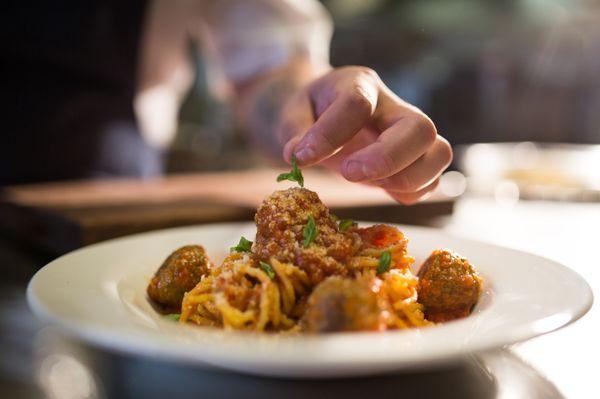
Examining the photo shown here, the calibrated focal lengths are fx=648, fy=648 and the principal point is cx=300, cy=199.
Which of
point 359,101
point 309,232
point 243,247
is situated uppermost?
point 359,101

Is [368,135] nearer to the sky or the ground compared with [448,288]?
nearer to the sky

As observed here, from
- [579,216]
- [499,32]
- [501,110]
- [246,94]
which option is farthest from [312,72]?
[501,110]

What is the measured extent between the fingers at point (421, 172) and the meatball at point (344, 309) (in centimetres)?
59

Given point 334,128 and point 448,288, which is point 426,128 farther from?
point 448,288

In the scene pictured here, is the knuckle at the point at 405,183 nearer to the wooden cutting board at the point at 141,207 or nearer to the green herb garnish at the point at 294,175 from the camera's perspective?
the green herb garnish at the point at 294,175

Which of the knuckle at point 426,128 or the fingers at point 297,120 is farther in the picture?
the fingers at point 297,120

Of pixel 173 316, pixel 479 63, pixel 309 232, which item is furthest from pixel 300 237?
pixel 479 63

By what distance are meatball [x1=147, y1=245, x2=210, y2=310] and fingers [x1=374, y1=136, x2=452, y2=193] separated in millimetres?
491

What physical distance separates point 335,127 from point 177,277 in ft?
1.68

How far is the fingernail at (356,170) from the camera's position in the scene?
141 centimetres

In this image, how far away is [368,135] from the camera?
1.85 meters

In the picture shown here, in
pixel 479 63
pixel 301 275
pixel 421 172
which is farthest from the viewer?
pixel 479 63

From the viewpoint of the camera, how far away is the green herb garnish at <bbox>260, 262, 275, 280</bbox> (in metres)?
1.35

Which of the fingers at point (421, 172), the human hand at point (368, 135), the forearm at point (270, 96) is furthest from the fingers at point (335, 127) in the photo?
the forearm at point (270, 96)
